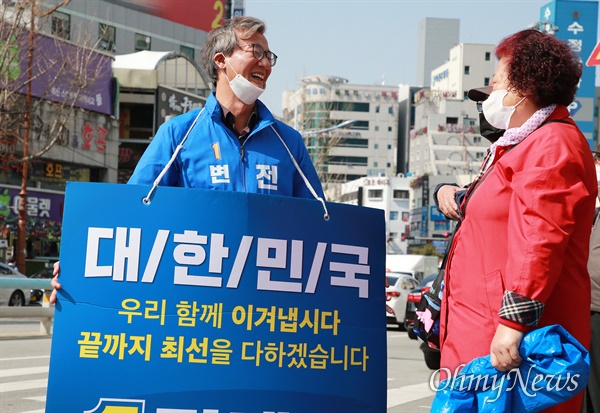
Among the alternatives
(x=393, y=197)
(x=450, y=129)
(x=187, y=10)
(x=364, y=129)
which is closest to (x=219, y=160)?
(x=187, y=10)

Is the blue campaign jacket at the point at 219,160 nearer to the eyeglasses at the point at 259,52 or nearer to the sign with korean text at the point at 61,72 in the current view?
the eyeglasses at the point at 259,52

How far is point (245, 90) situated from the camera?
3.71 metres

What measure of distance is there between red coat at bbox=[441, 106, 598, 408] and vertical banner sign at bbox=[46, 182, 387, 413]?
403 mm

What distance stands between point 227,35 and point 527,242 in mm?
1480

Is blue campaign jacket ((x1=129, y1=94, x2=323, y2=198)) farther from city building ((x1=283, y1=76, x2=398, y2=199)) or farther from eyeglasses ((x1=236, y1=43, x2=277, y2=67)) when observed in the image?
city building ((x1=283, y1=76, x2=398, y2=199))

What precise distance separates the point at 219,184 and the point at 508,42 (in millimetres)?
1114

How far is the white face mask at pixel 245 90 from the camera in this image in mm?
3711

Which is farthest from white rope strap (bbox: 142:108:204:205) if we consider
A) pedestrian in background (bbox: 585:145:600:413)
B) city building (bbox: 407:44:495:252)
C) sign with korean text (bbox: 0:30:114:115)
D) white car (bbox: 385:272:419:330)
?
city building (bbox: 407:44:495:252)

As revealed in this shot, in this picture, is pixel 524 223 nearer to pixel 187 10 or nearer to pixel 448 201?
pixel 448 201

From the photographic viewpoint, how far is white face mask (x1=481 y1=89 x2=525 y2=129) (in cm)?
335

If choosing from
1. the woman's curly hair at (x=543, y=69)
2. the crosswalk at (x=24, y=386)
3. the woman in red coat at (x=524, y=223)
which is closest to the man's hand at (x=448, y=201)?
the woman in red coat at (x=524, y=223)

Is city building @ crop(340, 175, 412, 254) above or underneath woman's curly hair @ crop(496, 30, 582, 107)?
above

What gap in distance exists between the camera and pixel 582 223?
3141 millimetres

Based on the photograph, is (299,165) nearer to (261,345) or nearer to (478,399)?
(261,345)
